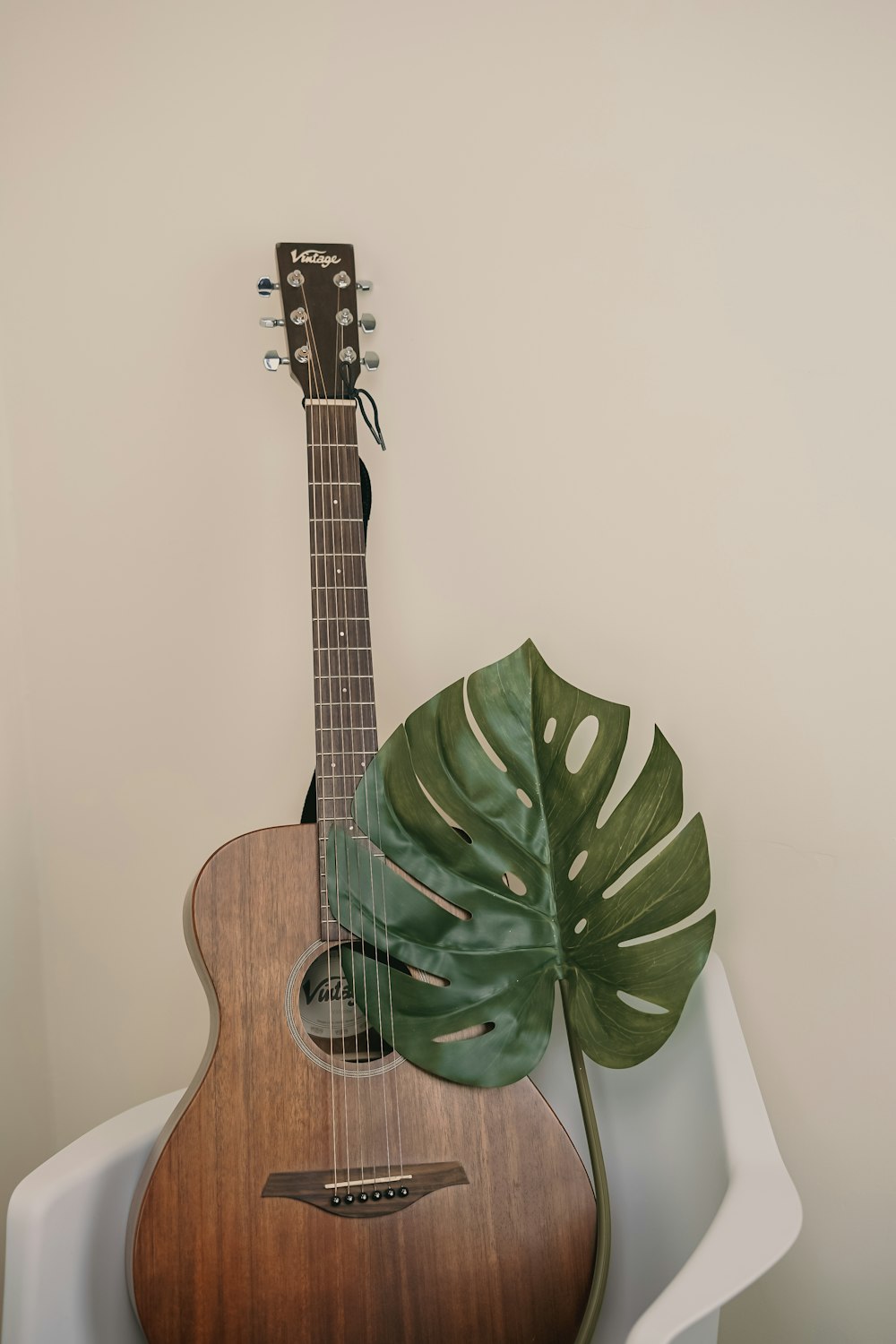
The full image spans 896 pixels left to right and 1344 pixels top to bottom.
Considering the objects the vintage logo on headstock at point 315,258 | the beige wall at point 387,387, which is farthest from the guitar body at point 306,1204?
the vintage logo on headstock at point 315,258

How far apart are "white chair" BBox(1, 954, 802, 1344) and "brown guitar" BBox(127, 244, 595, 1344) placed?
0.06 metres

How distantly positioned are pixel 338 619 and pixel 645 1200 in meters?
0.78

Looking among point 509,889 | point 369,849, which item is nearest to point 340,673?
point 369,849

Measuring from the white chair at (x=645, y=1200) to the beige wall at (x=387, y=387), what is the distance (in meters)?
0.39

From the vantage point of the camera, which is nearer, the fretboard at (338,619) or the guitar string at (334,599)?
the guitar string at (334,599)

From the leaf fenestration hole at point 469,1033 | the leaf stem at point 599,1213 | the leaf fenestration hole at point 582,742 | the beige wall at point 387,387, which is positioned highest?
the beige wall at point 387,387

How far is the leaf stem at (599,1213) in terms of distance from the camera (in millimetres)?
1001

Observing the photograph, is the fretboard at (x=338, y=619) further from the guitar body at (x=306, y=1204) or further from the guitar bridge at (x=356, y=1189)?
the guitar bridge at (x=356, y=1189)

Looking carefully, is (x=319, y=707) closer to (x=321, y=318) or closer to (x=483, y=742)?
(x=483, y=742)

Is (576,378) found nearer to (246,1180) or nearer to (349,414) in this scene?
(349,414)

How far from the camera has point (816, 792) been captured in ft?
4.50

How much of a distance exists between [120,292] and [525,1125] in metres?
1.28

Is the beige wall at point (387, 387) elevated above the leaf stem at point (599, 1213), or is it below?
above

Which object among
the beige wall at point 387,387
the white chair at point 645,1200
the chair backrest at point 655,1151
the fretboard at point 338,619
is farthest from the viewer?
the beige wall at point 387,387
